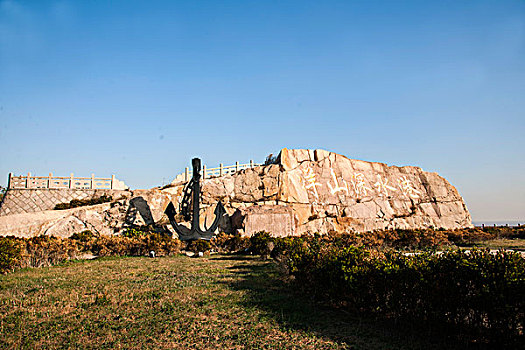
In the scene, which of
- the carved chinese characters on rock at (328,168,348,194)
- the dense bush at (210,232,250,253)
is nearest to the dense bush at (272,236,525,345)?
the dense bush at (210,232,250,253)

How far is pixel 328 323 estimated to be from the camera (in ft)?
16.7

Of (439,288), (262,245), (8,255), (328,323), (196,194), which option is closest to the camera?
(439,288)

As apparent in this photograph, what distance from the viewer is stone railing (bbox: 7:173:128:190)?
841 inches

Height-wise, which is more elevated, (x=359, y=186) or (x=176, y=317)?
(x=359, y=186)

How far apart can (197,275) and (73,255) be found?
550 cm

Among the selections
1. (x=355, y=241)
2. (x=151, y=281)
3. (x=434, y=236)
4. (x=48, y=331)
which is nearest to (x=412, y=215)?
(x=434, y=236)

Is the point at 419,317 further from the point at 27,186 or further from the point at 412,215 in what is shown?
the point at 27,186

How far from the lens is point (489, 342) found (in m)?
4.02

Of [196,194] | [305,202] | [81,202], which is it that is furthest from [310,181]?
[81,202]

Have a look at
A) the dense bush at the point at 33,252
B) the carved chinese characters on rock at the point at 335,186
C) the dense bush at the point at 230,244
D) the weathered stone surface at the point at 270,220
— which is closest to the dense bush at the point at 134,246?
the dense bush at the point at 33,252

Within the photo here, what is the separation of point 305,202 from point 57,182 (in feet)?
50.4

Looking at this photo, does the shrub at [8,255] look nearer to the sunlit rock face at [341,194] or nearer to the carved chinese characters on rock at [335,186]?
the sunlit rock face at [341,194]

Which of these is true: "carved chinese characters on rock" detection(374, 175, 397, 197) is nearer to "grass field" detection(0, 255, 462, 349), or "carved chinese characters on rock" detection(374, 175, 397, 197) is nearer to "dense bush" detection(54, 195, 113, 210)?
"grass field" detection(0, 255, 462, 349)

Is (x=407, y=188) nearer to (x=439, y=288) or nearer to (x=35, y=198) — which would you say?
(x=439, y=288)
